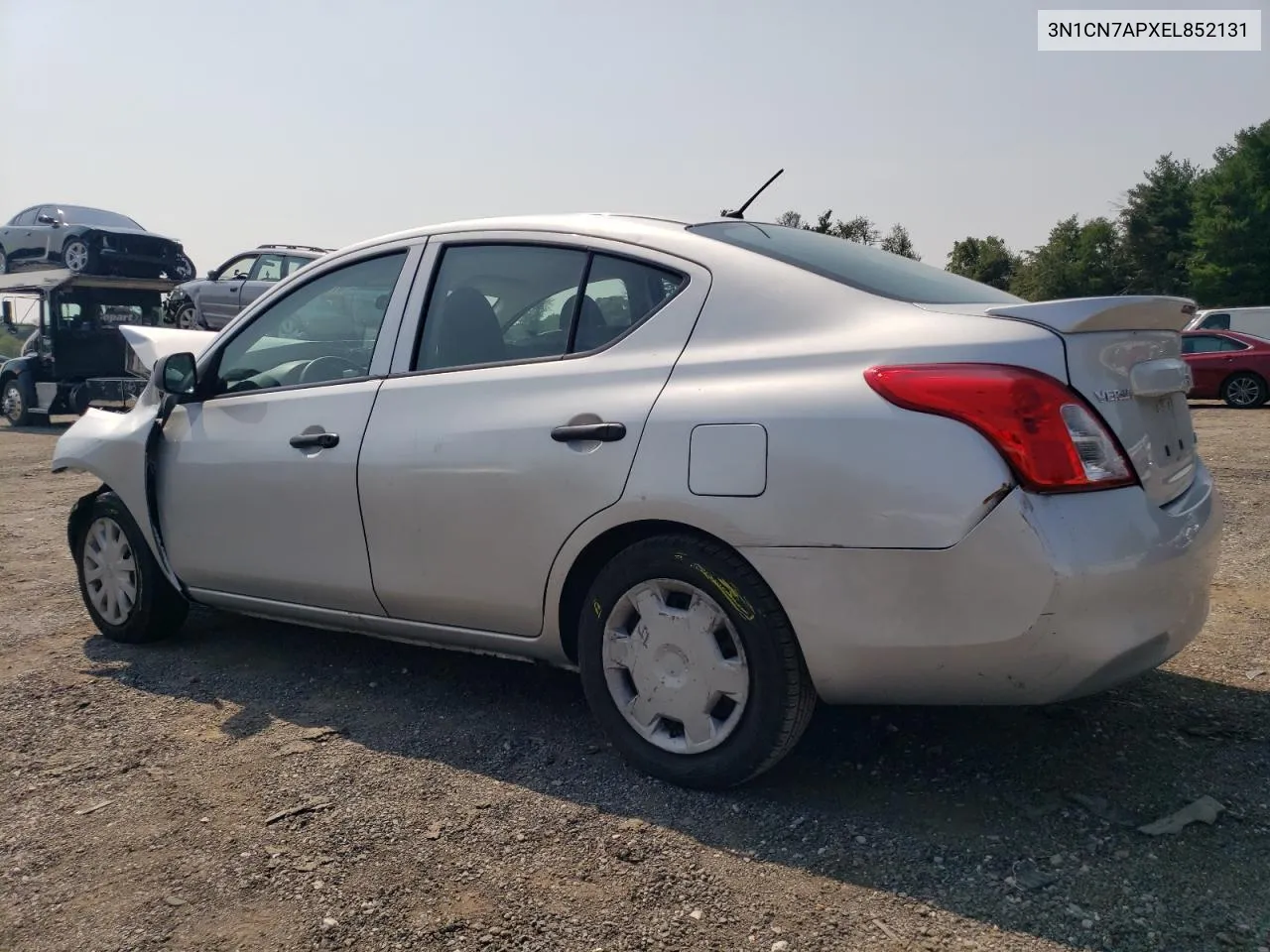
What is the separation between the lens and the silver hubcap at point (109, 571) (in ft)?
15.3

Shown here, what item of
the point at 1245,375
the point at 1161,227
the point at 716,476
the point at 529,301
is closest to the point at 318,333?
the point at 529,301

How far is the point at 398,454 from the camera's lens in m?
3.54

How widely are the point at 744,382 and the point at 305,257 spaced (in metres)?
14.2

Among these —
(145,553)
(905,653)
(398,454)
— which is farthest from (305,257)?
(905,653)

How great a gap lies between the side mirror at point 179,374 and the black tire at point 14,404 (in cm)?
1483

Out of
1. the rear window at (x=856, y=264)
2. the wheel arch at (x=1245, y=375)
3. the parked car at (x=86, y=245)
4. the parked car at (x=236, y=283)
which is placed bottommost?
the wheel arch at (x=1245, y=375)

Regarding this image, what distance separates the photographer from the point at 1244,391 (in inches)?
710

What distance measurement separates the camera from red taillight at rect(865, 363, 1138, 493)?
250 centimetres

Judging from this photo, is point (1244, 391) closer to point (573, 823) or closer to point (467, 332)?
point (467, 332)

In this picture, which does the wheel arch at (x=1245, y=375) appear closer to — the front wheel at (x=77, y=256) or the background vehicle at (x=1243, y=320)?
the background vehicle at (x=1243, y=320)

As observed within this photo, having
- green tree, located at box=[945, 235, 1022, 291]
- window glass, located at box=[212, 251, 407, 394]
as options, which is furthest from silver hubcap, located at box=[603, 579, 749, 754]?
green tree, located at box=[945, 235, 1022, 291]

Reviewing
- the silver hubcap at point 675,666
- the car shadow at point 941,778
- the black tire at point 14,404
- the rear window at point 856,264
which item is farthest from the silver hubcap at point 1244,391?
the black tire at point 14,404

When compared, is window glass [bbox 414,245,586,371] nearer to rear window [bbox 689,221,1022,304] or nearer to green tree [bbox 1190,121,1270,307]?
rear window [bbox 689,221,1022,304]

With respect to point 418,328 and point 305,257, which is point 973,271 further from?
point 418,328
